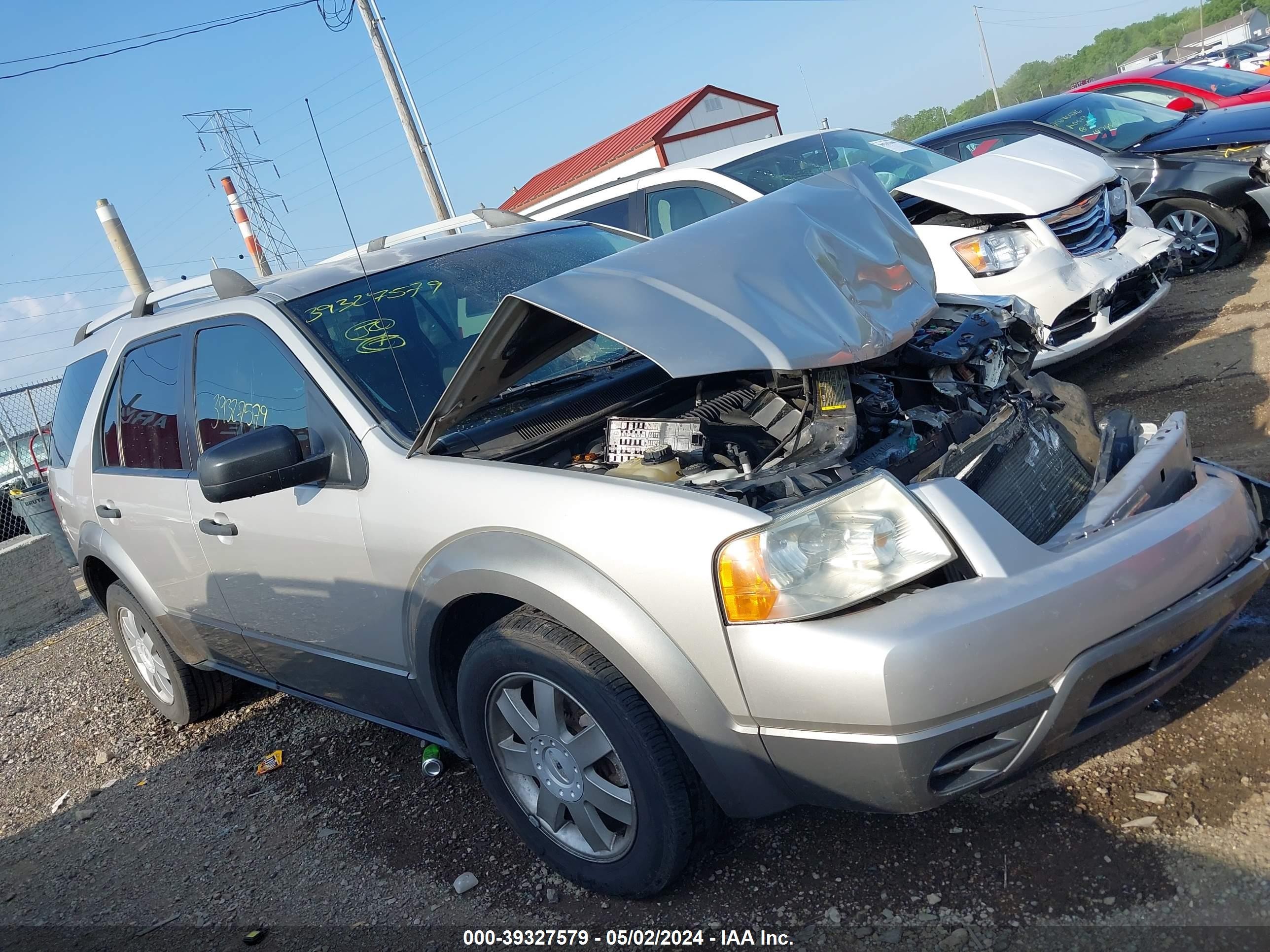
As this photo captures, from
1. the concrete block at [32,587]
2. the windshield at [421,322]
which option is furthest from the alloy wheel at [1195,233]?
the concrete block at [32,587]

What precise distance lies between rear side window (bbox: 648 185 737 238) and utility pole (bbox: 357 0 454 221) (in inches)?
424

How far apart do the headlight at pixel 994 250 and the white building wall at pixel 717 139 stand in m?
26.5

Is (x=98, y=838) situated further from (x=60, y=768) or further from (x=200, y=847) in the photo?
(x=60, y=768)

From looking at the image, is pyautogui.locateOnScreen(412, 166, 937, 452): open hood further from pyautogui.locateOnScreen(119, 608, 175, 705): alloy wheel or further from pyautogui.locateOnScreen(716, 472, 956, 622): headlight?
pyautogui.locateOnScreen(119, 608, 175, 705): alloy wheel

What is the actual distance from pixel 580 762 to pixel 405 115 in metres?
15.9

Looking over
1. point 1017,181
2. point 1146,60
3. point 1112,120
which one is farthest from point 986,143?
point 1146,60

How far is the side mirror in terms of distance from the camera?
275 centimetres

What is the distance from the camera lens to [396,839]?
331 cm

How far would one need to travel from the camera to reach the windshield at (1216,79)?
9500mm

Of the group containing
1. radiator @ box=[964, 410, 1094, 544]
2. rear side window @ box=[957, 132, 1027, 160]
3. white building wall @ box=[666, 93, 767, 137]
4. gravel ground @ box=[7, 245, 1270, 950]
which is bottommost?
gravel ground @ box=[7, 245, 1270, 950]

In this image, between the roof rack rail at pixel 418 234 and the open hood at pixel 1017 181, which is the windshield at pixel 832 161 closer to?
the open hood at pixel 1017 181

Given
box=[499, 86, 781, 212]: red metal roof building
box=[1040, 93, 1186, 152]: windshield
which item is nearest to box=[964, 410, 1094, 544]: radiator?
box=[1040, 93, 1186, 152]: windshield

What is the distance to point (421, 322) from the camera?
3305 millimetres

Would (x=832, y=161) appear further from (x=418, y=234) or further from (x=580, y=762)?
(x=580, y=762)
